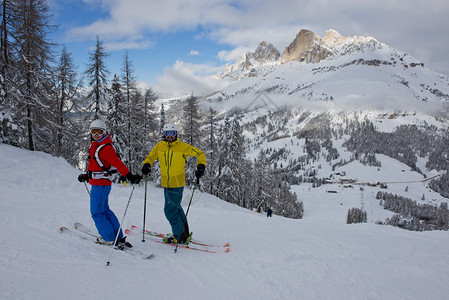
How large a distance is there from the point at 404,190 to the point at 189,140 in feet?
649

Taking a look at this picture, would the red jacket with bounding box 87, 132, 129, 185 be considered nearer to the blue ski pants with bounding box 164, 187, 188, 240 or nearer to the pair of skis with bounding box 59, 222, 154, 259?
the blue ski pants with bounding box 164, 187, 188, 240

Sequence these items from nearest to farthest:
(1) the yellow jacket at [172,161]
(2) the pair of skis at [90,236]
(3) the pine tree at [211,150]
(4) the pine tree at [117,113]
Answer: (2) the pair of skis at [90,236] → (1) the yellow jacket at [172,161] → (4) the pine tree at [117,113] → (3) the pine tree at [211,150]

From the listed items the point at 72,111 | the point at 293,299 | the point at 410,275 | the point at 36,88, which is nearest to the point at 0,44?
the point at 36,88

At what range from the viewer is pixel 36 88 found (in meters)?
14.7

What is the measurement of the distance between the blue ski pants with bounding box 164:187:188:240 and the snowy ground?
→ 46 centimetres

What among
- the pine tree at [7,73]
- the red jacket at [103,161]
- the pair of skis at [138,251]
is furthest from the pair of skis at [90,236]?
the pine tree at [7,73]

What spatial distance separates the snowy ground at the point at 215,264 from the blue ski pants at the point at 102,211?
286 millimetres

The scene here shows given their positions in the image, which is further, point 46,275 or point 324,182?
point 324,182

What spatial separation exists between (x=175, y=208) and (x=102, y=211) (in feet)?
4.66

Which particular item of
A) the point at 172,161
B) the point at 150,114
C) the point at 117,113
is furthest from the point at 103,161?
the point at 150,114

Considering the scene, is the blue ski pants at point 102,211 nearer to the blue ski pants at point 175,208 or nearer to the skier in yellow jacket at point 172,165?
the skier in yellow jacket at point 172,165

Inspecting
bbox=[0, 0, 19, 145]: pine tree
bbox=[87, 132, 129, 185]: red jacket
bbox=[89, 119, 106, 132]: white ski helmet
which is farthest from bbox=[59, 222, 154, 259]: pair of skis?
bbox=[0, 0, 19, 145]: pine tree

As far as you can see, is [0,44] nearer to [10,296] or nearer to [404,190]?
[10,296]

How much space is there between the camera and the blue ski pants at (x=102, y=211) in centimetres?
454
